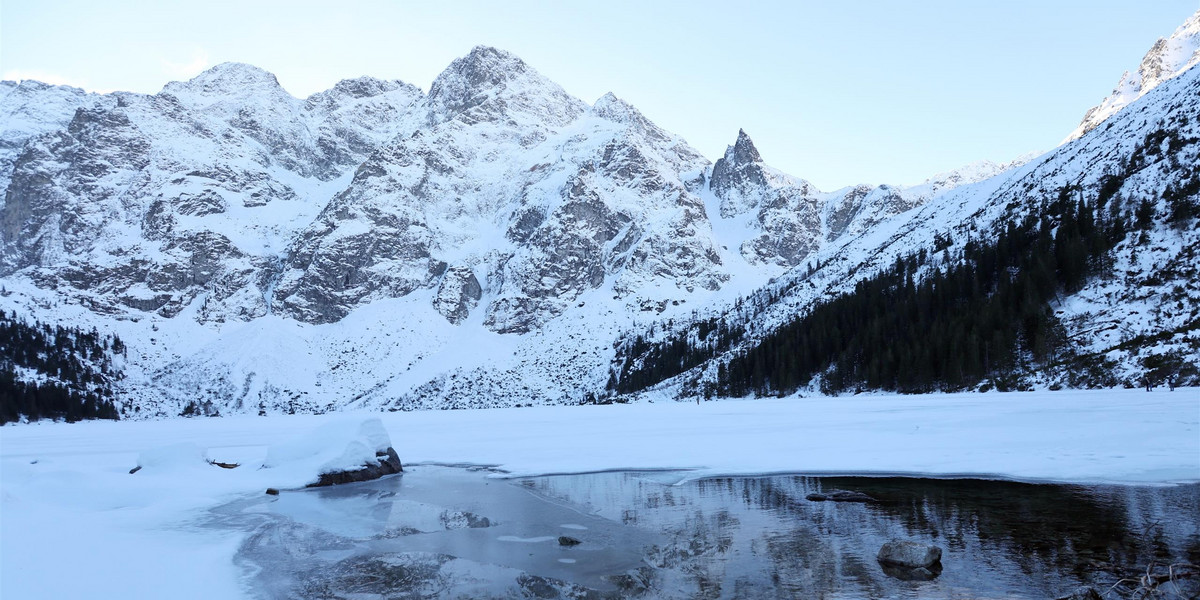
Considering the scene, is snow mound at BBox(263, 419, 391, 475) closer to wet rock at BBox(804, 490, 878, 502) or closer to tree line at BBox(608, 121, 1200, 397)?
wet rock at BBox(804, 490, 878, 502)

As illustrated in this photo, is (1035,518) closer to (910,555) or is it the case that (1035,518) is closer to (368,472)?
(910,555)

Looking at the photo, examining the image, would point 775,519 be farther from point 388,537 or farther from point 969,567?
point 388,537

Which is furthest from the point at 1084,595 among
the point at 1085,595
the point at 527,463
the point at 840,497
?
the point at 527,463

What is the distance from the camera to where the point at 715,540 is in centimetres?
1296

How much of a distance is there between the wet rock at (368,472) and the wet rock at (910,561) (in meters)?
20.2

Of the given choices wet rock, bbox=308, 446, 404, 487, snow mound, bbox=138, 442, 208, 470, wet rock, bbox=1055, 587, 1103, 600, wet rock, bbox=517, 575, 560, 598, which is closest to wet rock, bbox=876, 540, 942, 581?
wet rock, bbox=1055, 587, 1103, 600

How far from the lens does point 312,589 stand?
10445 mm

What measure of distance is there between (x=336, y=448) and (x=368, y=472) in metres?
1.77

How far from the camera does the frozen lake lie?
9805 mm

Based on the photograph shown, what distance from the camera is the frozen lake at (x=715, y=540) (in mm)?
9805

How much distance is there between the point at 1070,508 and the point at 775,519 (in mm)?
6314

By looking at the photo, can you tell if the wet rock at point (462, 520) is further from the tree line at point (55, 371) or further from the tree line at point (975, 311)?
the tree line at point (55, 371)

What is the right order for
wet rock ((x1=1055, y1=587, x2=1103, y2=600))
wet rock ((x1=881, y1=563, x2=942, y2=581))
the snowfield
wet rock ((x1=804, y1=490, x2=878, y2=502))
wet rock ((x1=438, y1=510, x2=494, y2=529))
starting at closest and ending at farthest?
wet rock ((x1=1055, y1=587, x2=1103, y2=600)) → wet rock ((x1=881, y1=563, x2=942, y2=581)) → the snowfield → wet rock ((x1=438, y1=510, x2=494, y2=529)) → wet rock ((x1=804, y1=490, x2=878, y2=502))

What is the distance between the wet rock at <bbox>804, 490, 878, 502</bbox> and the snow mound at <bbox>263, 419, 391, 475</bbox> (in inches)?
681
